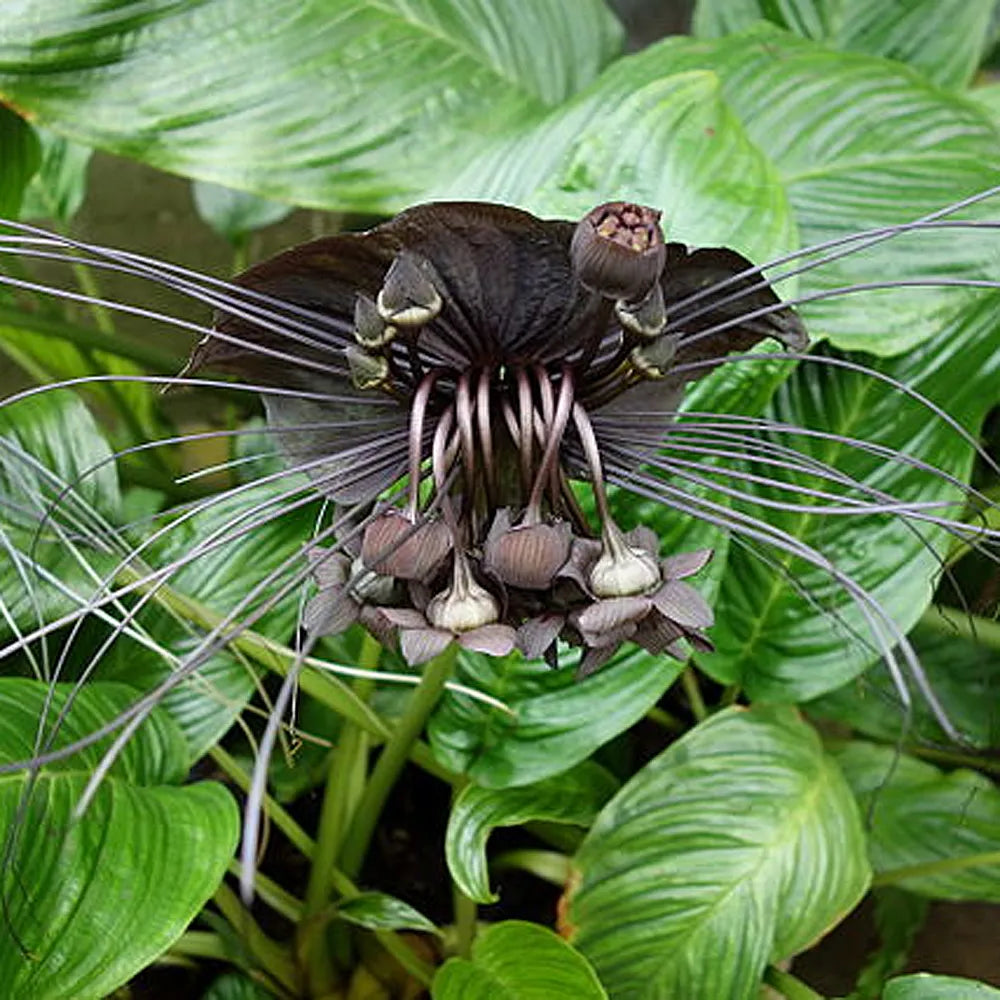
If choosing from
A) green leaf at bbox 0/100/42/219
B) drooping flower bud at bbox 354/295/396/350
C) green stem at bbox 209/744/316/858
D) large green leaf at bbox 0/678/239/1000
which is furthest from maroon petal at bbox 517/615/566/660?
green leaf at bbox 0/100/42/219

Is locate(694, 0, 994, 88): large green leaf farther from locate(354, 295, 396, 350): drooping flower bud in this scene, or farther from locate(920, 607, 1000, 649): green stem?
locate(354, 295, 396, 350): drooping flower bud

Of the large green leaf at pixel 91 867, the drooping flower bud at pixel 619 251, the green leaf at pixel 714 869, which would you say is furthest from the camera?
the green leaf at pixel 714 869

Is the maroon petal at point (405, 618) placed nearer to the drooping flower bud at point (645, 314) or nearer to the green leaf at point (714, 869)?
the drooping flower bud at point (645, 314)

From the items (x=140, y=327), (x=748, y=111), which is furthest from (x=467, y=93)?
(x=140, y=327)

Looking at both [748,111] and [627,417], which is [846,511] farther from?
[748,111]

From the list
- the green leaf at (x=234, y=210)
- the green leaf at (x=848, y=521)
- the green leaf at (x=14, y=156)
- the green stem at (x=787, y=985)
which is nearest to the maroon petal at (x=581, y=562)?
the green leaf at (x=848, y=521)

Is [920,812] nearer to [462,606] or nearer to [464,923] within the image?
[464,923]
